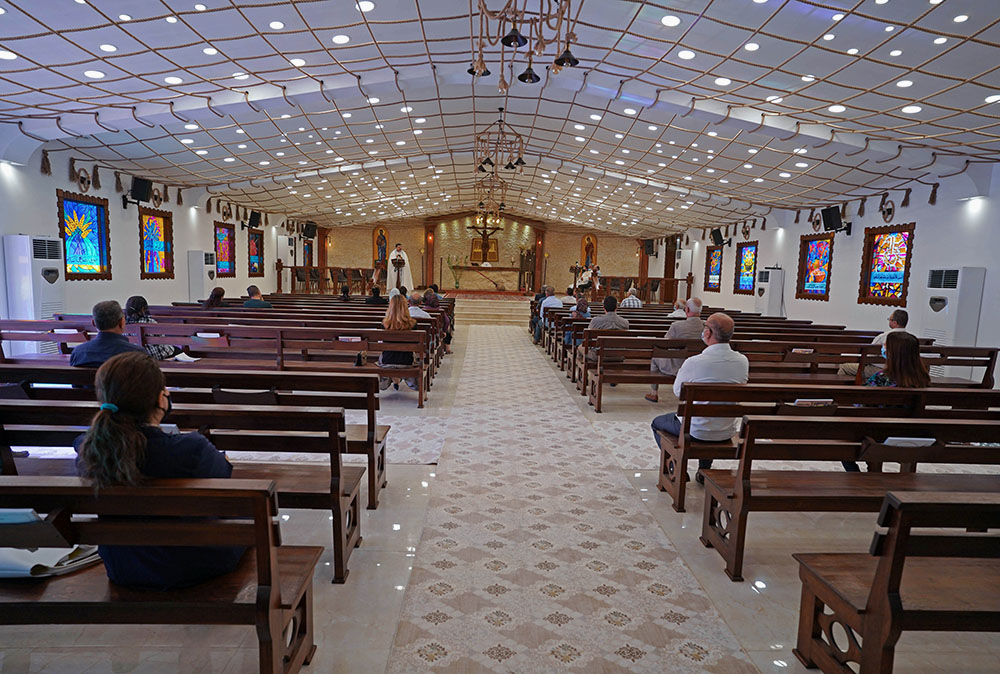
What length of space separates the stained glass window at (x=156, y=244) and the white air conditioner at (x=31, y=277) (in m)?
3.04

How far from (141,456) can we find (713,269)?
1739cm

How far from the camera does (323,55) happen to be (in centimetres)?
654

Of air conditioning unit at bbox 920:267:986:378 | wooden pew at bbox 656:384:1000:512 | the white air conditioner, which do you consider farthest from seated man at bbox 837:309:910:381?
the white air conditioner

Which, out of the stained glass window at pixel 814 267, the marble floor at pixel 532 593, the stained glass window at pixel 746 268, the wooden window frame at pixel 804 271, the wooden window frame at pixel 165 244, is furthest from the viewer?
the stained glass window at pixel 746 268

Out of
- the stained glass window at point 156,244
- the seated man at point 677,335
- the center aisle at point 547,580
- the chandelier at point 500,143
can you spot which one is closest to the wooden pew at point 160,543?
the center aisle at point 547,580

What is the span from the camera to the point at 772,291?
12.8 m

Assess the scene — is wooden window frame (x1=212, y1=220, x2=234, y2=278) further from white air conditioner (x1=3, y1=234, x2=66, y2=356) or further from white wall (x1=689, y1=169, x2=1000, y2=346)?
white wall (x1=689, y1=169, x2=1000, y2=346)

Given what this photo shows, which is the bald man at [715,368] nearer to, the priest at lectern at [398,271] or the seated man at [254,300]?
the seated man at [254,300]

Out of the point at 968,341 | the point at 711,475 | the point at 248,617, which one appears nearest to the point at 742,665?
the point at 711,475

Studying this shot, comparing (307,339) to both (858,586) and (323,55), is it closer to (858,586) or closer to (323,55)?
(323,55)

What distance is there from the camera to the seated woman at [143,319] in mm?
4973

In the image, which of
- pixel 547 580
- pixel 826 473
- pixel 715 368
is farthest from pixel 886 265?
pixel 547 580

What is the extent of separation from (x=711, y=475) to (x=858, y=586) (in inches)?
43.8

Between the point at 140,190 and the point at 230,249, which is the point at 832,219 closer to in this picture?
the point at 140,190
